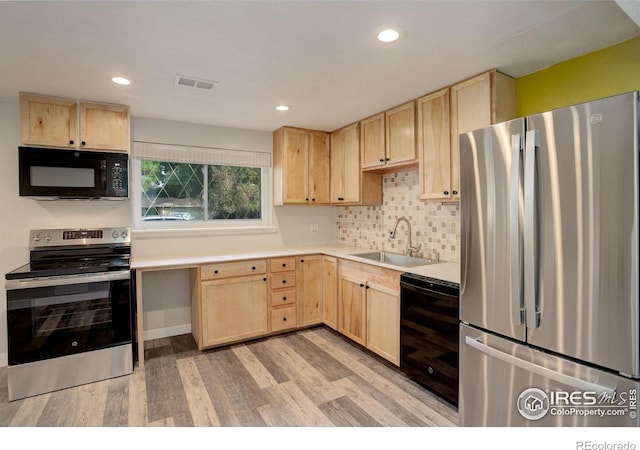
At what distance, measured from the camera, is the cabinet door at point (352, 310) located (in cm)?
311

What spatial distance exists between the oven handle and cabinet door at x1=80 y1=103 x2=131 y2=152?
1.10 meters

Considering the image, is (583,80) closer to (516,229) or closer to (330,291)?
(516,229)

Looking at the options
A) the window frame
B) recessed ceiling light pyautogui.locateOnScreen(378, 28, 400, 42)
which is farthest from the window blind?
recessed ceiling light pyautogui.locateOnScreen(378, 28, 400, 42)

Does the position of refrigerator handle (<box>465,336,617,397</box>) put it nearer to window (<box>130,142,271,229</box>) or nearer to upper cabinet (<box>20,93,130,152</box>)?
window (<box>130,142,271,229</box>)

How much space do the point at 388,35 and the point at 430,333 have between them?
1.92 metres

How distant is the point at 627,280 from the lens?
1283 millimetres

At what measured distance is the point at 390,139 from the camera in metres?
3.16

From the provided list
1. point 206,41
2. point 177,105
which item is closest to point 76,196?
point 177,105

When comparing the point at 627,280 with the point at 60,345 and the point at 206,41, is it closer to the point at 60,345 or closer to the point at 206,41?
the point at 206,41

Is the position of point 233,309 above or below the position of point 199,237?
below

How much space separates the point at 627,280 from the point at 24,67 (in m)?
3.50

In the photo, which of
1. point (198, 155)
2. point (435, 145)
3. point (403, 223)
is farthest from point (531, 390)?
point (198, 155)

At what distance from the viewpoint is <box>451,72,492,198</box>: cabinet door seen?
233cm

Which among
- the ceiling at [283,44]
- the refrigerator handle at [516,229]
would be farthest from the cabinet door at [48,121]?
the refrigerator handle at [516,229]
